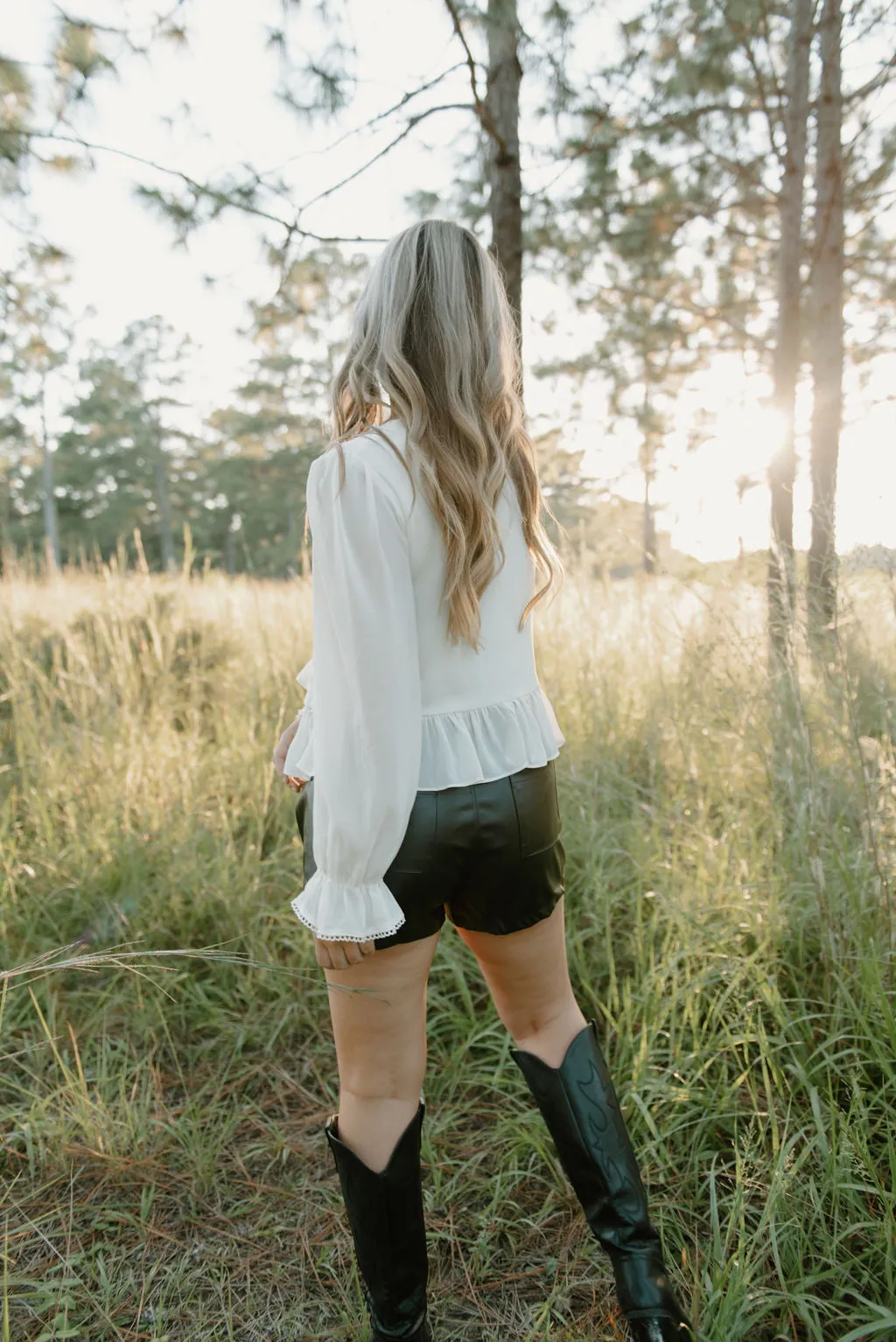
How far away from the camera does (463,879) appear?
Result: 1.10m

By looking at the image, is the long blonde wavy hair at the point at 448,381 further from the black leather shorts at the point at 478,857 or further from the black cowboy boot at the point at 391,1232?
the black cowboy boot at the point at 391,1232

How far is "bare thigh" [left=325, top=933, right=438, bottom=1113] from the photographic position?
1.06 m

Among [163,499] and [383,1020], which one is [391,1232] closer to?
[383,1020]

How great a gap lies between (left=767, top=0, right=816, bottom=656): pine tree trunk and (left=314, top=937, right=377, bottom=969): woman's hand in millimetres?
3250

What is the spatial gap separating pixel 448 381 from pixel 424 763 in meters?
0.55

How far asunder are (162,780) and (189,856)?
1.49 feet

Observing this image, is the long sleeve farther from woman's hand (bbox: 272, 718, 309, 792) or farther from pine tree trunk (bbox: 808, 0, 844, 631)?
pine tree trunk (bbox: 808, 0, 844, 631)

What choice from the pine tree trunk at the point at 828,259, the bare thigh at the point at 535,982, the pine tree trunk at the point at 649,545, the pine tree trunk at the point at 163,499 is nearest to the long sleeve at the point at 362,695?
the bare thigh at the point at 535,982

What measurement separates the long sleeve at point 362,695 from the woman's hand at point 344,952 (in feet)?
0.07

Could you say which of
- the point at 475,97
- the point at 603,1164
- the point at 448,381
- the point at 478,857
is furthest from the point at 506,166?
the point at 603,1164

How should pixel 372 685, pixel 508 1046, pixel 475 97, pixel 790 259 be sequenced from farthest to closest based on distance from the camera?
pixel 790 259 < pixel 475 97 < pixel 508 1046 < pixel 372 685

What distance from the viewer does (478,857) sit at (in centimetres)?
109

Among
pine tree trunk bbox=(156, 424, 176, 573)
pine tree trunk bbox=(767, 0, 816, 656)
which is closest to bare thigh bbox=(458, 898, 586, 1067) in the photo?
pine tree trunk bbox=(767, 0, 816, 656)

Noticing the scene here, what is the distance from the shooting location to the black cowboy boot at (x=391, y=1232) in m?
1.14
